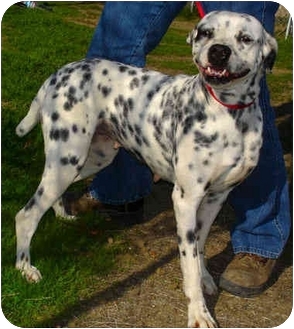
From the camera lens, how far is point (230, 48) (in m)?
3.87

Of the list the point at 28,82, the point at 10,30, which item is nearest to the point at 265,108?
the point at 28,82

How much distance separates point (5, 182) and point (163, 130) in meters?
2.31

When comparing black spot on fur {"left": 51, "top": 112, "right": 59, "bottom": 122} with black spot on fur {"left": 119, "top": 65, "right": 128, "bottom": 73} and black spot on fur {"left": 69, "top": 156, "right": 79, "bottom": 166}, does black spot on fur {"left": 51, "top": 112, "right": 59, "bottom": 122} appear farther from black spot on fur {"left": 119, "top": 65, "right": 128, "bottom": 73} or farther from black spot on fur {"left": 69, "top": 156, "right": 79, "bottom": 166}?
black spot on fur {"left": 119, "top": 65, "right": 128, "bottom": 73}

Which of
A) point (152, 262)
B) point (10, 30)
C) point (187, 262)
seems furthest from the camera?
point (10, 30)

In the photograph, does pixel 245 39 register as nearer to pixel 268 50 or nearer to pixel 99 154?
pixel 268 50

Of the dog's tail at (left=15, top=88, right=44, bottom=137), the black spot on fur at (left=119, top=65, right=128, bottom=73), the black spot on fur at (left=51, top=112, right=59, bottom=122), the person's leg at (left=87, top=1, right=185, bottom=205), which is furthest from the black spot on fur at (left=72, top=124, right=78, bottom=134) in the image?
the person's leg at (left=87, top=1, right=185, bottom=205)

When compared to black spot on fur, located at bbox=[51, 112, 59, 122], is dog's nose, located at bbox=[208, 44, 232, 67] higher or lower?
higher

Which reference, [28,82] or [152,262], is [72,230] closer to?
[152,262]

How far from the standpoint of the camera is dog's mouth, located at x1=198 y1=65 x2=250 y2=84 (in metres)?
3.87

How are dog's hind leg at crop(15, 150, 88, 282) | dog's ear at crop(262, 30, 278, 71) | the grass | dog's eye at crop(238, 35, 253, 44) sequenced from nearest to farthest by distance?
1. dog's eye at crop(238, 35, 253, 44)
2. dog's ear at crop(262, 30, 278, 71)
3. the grass
4. dog's hind leg at crop(15, 150, 88, 282)

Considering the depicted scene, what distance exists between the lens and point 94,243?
17.8 ft

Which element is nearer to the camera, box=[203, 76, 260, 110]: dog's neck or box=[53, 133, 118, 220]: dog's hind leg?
box=[203, 76, 260, 110]: dog's neck

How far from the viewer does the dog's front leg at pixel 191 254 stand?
14.1 feet

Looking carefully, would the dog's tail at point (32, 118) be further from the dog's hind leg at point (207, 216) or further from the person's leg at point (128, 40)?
the dog's hind leg at point (207, 216)
